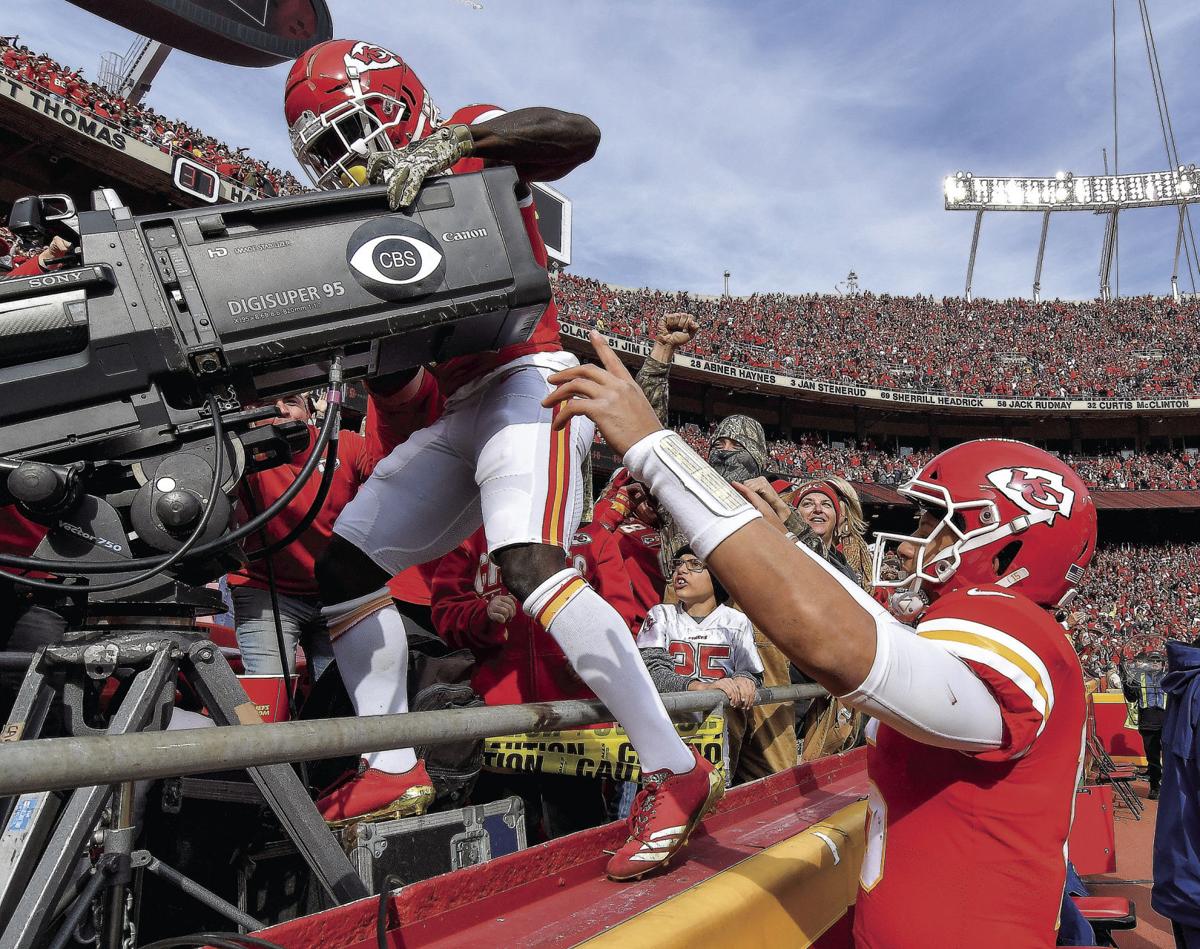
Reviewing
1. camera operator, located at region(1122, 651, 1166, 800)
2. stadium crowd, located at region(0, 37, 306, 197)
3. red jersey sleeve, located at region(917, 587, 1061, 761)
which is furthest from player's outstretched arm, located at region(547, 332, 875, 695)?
stadium crowd, located at region(0, 37, 306, 197)

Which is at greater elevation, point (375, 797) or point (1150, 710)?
point (375, 797)

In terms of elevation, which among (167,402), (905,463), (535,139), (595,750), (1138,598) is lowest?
(1138,598)

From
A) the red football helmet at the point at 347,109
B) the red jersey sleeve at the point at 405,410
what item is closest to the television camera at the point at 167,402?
the red football helmet at the point at 347,109

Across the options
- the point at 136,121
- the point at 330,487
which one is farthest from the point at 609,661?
the point at 136,121

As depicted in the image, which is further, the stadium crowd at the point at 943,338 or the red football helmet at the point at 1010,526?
the stadium crowd at the point at 943,338

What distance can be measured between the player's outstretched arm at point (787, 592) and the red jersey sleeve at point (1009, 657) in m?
0.04

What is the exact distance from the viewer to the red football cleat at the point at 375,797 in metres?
2.23

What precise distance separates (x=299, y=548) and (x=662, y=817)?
2.13 meters

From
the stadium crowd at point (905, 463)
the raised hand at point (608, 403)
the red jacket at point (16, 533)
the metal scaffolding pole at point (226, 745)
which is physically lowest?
the metal scaffolding pole at point (226, 745)

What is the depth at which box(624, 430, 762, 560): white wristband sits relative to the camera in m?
1.23

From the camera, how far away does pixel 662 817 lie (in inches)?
78.5

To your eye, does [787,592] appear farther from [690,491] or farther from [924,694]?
[924,694]

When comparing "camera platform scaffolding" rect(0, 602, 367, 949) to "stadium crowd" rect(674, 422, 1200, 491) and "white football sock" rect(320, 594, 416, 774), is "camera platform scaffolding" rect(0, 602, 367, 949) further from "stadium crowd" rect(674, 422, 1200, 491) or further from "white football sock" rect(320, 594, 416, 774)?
"stadium crowd" rect(674, 422, 1200, 491)

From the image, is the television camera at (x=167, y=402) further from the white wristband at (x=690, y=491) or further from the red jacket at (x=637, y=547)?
the red jacket at (x=637, y=547)
